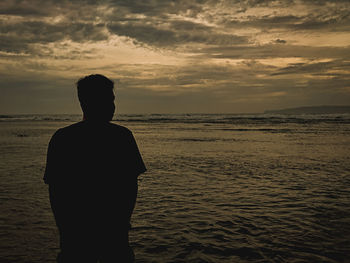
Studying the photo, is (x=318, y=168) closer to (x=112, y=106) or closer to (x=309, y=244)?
(x=309, y=244)

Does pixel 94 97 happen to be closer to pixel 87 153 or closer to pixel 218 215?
pixel 87 153

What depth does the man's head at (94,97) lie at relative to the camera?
2.59 metres

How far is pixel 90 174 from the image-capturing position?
2547 millimetres

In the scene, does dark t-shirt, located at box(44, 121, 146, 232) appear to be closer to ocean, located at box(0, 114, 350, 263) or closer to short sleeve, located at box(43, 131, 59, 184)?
short sleeve, located at box(43, 131, 59, 184)

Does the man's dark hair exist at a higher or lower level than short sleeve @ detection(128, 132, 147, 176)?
higher

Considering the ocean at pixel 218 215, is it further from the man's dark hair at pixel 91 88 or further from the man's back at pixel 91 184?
the man's dark hair at pixel 91 88

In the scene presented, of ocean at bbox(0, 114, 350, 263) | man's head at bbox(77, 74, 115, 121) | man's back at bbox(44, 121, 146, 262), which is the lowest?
ocean at bbox(0, 114, 350, 263)

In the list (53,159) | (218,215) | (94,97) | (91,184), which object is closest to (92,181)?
(91,184)

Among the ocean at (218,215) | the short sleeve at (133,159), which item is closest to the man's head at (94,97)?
the short sleeve at (133,159)

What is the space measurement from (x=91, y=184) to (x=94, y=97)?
0.73 meters

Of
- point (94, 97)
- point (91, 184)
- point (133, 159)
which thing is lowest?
point (91, 184)

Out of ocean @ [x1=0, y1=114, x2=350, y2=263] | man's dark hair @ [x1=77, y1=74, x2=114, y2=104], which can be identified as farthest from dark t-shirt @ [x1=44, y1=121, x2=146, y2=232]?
ocean @ [x1=0, y1=114, x2=350, y2=263]

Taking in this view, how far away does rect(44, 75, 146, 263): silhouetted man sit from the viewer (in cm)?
252

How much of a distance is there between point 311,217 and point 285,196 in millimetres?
1484
